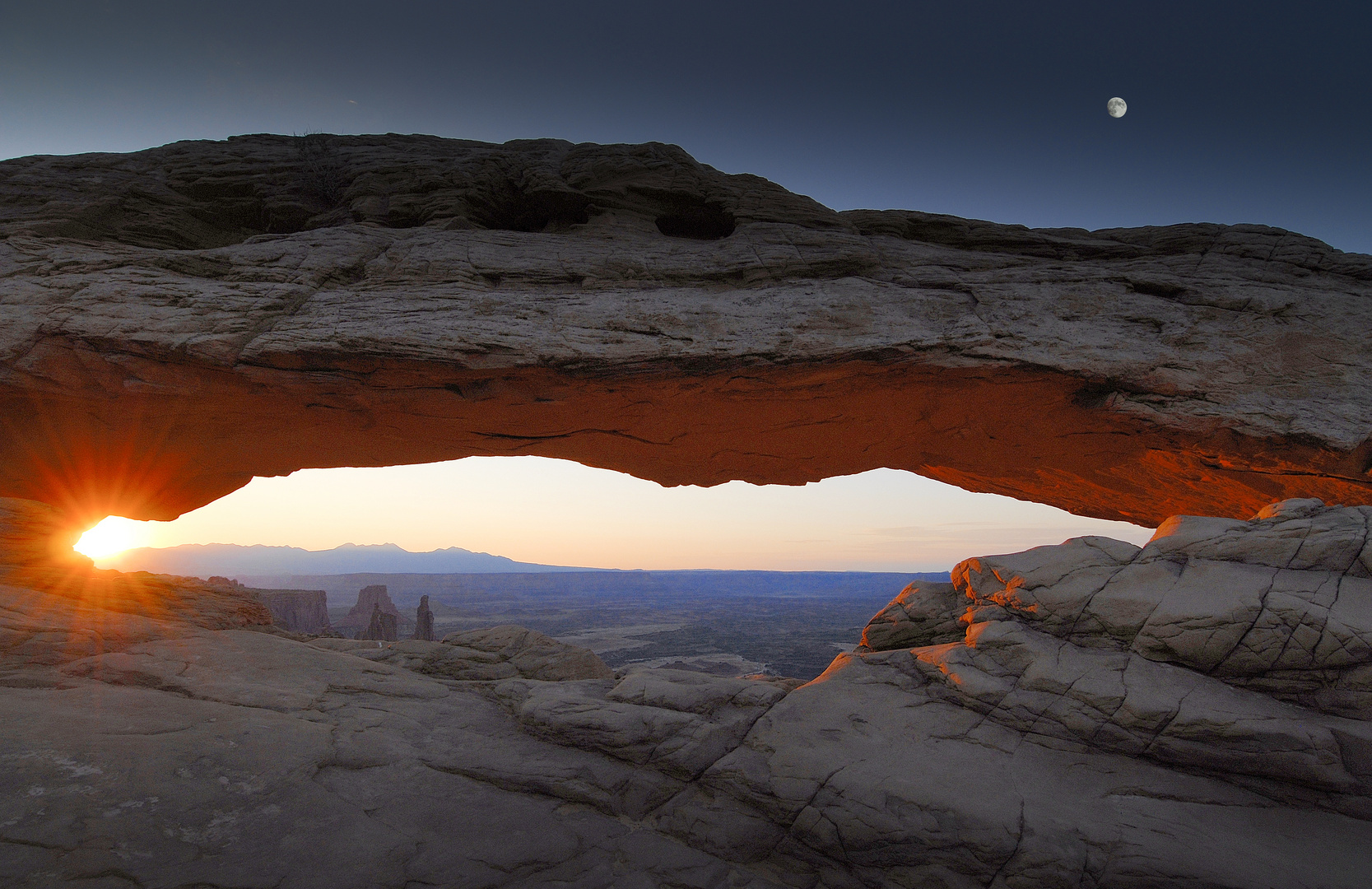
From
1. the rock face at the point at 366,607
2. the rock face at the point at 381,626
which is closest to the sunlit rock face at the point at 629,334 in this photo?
the rock face at the point at 381,626

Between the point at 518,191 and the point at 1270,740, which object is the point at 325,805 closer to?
the point at 1270,740

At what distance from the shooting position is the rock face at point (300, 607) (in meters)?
Answer: 53.4

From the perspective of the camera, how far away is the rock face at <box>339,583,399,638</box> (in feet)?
201

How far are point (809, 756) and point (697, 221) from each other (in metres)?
12.4

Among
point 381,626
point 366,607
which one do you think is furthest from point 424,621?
point 366,607

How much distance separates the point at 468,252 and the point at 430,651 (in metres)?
8.13

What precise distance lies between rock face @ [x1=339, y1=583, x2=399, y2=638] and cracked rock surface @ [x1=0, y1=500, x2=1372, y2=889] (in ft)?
198

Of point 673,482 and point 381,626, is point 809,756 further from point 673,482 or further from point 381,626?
point 381,626

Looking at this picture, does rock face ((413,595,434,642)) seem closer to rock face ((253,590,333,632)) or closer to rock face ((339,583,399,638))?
rock face ((253,590,333,632))

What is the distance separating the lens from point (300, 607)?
5600 centimetres

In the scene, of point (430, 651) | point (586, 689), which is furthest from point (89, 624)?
point (586, 689)

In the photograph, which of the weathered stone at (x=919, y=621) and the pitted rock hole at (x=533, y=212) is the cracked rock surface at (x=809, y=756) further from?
the pitted rock hole at (x=533, y=212)

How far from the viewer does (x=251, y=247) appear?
12.0 meters

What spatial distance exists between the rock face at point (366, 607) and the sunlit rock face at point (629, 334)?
2123 inches
